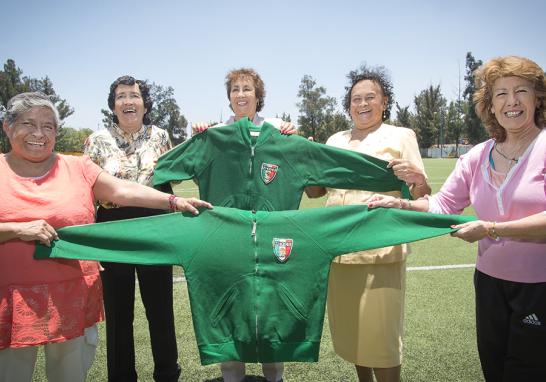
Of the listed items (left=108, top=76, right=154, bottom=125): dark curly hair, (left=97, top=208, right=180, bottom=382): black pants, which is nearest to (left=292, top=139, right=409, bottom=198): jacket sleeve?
(left=97, top=208, right=180, bottom=382): black pants

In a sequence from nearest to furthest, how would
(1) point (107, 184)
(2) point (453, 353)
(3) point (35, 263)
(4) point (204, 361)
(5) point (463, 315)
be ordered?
1. (3) point (35, 263)
2. (4) point (204, 361)
3. (1) point (107, 184)
4. (2) point (453, 353)
5. (5) point (463, 315)

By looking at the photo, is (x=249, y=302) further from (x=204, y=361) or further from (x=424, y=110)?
(x=424, y=110)

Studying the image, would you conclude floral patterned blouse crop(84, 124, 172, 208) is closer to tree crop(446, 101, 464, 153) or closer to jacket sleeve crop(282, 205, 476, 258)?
jacket sleeve crop(282, 205, 476, 258)

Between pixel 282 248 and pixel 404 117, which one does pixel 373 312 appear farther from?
pixel 404 117

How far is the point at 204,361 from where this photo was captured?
107 inches

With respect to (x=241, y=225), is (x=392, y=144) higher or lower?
higher

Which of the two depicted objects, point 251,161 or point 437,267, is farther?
point 437,267

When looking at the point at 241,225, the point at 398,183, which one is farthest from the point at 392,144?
the point at 241,225

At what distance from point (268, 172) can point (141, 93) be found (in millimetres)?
1436

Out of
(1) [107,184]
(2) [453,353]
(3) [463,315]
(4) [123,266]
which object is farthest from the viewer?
(3) [463,315]

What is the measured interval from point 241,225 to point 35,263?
4.36 ft

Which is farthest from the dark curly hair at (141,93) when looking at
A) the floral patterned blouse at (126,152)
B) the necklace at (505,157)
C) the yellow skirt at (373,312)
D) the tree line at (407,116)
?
the tree line at (407,116)

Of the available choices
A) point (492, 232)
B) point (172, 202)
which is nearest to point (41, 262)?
point (172, 202)

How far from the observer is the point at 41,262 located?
101 inches
